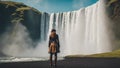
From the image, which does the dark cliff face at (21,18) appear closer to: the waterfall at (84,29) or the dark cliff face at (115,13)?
the waterfall at (84,29)

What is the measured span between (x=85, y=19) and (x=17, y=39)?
39805mm

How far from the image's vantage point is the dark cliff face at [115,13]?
137750mm

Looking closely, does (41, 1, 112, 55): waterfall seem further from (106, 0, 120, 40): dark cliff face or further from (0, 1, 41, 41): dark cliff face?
(0, 1, 41, 41): dark cliff face

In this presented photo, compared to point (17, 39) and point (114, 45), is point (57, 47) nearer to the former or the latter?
point (114, 45)

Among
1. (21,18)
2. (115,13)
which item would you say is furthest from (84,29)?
(21,18)

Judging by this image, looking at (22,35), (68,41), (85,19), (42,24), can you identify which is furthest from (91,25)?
(22,35)

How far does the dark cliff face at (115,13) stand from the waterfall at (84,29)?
8.58 feet

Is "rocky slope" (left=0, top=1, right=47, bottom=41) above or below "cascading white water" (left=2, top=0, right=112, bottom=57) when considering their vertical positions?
above

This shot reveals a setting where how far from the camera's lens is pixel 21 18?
163375 mm

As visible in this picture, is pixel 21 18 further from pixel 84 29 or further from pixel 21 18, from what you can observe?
pixel 84 29

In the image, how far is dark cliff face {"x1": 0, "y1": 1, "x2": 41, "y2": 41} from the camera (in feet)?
529

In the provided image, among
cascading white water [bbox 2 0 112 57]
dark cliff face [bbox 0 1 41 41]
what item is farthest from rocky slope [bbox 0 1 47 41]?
cascading white water [bbox 2 0 112 57]

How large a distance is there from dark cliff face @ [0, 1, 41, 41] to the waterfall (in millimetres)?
9170

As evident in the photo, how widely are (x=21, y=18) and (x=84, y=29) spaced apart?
3523cm
